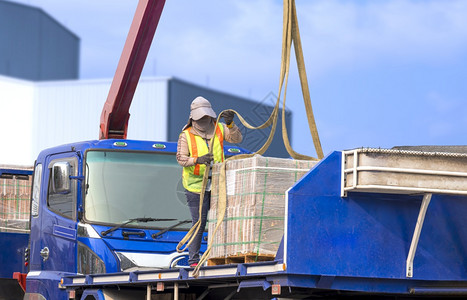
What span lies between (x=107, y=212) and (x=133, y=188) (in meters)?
0.44

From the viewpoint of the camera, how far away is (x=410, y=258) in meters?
6.69

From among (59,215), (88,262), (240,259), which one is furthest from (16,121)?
(240,259)

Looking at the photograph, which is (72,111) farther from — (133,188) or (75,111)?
(133,188)

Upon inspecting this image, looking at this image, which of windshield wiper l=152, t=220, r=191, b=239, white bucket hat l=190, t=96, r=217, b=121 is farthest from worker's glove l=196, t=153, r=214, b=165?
windshield wiper l=152, t=220, r=191, b=239

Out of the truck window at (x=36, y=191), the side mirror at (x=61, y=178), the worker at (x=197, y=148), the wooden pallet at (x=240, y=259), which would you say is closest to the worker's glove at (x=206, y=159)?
the worker at (x=197, y=148)

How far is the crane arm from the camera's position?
38.6ft

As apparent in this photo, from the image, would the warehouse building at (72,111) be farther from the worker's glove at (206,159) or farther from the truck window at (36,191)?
the worker's glove at (206,159)

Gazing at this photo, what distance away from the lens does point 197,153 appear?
8.34 metres

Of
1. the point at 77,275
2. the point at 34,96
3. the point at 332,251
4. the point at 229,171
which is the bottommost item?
the point at 77,275

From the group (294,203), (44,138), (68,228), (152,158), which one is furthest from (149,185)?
(44,138)

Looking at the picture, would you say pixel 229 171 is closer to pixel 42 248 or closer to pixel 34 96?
pixel 42 248

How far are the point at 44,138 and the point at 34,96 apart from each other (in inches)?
75.0

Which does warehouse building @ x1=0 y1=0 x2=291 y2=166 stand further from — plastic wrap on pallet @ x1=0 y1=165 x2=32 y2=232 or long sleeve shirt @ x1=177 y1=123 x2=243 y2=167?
long sleeve shirt @ x1=177 y1=123 x2=243 y2=167

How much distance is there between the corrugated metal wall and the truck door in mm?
37969
